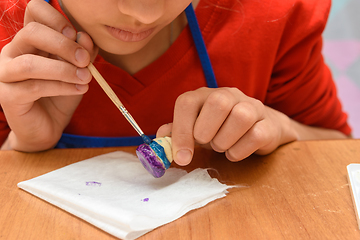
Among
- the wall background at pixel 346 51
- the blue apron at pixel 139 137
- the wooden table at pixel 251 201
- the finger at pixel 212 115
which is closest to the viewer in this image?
the wooden table at pixel 251 201

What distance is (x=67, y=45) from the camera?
1.75 ft

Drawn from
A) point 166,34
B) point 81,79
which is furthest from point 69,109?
point 166,34

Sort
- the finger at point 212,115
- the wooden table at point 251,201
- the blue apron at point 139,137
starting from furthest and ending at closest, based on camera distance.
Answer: the blue apron at point 139,137
the finger at point 212,115
the wooden table at point 251,201

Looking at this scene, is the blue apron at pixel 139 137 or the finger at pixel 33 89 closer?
the finger at pixel 33 89

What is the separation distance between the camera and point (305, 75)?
822mm

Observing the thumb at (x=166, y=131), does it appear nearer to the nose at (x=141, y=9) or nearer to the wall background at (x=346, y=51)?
the nose at (x=141, y=9)

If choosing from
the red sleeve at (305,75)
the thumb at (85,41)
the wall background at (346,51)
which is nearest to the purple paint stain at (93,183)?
the thumb at (85,41)

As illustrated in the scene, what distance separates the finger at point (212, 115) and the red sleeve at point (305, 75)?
364 mm

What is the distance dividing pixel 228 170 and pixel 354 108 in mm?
1518

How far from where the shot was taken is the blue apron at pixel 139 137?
733 mm

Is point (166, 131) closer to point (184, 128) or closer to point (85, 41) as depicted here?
point (184, 128)

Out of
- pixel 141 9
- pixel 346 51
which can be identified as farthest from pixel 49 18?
pixel 346 51

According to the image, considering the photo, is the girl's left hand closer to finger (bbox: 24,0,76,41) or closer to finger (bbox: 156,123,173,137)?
finger (bbox: 156,123,173,137)

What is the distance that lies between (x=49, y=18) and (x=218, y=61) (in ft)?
1.19
